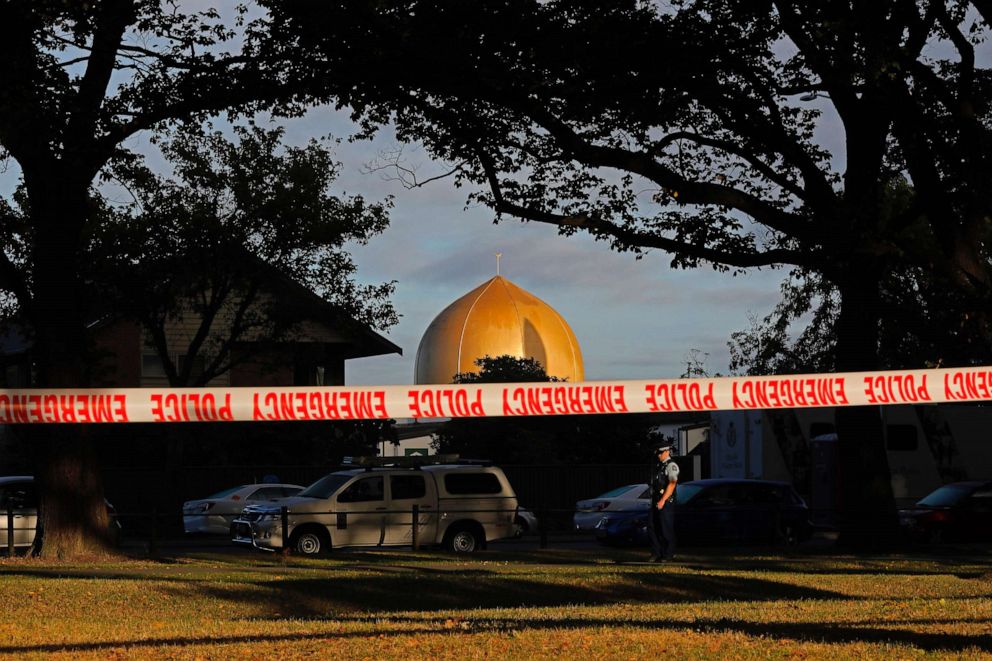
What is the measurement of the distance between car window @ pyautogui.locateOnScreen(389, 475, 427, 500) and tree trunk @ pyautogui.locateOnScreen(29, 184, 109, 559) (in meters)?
6.48

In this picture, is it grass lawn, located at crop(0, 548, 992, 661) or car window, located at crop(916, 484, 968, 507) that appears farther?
car window, located at crop(916, 484, 968, 507)

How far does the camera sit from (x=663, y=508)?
2092cm

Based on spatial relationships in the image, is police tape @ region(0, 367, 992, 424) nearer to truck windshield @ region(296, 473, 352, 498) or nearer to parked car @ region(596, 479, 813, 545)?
truck windshield @ region(296, 473, 352, 498)

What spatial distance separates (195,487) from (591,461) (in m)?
16.0

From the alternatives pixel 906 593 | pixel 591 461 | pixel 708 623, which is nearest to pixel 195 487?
pixel 591 461

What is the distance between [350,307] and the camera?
38.4 metres

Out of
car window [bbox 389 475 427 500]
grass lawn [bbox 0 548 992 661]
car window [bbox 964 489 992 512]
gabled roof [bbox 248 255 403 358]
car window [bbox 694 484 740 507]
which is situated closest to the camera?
grass lawn [bbox 0 548 992 661]

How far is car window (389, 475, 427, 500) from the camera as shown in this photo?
27.4 meters

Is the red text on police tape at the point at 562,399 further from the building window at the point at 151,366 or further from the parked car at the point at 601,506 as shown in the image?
the building window at the point at 151,366

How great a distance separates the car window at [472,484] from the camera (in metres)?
28.0

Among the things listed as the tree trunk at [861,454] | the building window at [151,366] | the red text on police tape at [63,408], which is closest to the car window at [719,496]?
the tree trunk at [861,454]

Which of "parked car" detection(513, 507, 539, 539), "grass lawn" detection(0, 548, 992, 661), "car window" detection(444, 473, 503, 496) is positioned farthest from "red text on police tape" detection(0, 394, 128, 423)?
"parked car" detection(513, 507, 539, 539)

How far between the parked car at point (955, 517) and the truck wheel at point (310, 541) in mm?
11685

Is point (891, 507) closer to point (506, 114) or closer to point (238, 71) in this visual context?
point (506, 114)
